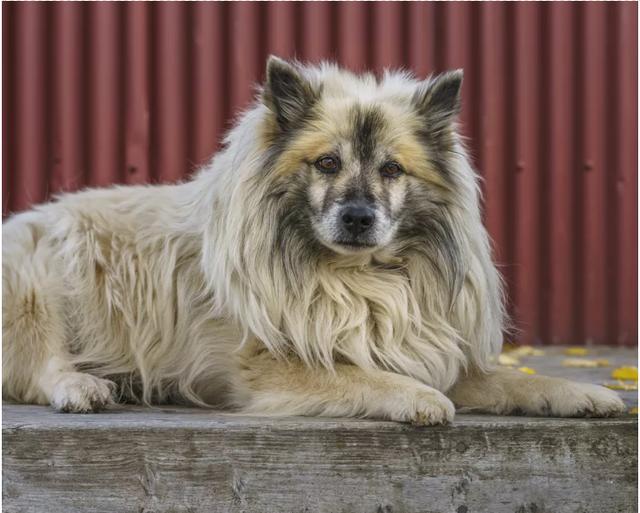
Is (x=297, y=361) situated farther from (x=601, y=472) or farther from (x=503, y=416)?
(x=601, y=472)

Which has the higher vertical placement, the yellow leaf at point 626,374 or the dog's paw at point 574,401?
the dog's paw at point 574,401

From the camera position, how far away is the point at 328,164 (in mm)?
3414

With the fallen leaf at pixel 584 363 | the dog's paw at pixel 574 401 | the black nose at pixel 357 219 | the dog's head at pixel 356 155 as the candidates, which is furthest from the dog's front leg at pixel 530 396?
the fallen leaf at pixel 584 363

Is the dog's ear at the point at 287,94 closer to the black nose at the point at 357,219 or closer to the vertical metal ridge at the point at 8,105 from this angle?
the black nose at the point at 357,219

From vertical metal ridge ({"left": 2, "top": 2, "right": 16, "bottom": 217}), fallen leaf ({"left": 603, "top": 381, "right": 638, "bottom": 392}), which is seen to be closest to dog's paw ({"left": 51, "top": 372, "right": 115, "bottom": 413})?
fallen leaf ({"left": 603, "top": 381, "right": 638, "bottom": 392})

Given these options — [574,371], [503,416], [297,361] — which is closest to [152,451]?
[297,361]

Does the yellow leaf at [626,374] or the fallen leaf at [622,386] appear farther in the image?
the yellow leaf at [626,374]

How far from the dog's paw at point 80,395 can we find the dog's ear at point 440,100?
4.77 feet

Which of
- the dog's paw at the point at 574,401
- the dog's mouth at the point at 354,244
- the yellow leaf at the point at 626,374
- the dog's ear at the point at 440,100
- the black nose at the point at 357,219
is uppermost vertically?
the dog's ear at the point at 440,100

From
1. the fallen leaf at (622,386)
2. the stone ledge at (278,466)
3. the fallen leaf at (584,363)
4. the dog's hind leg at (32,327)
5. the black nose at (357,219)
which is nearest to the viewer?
the stone ledge at (278,466)

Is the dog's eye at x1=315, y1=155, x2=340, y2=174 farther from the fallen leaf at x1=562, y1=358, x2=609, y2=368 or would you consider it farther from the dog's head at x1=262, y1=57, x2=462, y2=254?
the fallen leaf at x1=562, y1=358, x2=609, y2=368

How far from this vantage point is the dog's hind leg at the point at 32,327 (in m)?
3.76

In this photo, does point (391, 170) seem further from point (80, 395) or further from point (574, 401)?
point (80, 395)

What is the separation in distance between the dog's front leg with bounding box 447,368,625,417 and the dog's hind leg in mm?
1280
